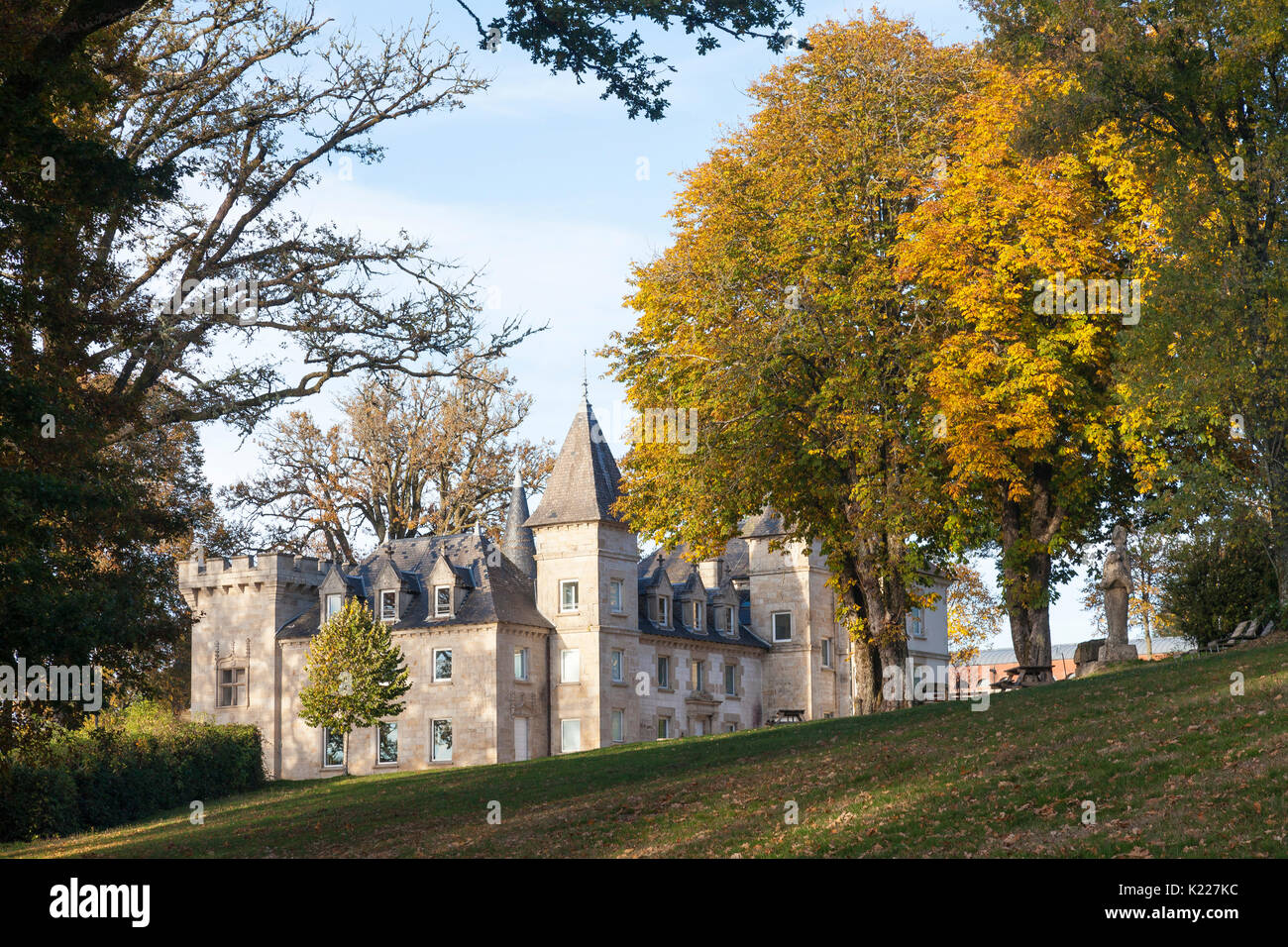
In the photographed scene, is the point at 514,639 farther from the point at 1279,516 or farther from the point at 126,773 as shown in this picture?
the point at 1279,516

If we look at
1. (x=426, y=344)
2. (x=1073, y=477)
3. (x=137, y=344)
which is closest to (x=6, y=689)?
(x=137, y=344)

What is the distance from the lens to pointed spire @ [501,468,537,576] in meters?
58.4

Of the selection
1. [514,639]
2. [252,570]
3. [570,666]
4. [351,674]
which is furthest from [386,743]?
[252,570]

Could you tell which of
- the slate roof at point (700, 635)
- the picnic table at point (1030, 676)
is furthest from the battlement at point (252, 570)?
the picnic table at point (1030, 676)

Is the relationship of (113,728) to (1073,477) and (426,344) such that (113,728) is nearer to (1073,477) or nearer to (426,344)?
(426,344)

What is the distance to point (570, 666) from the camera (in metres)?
54.8

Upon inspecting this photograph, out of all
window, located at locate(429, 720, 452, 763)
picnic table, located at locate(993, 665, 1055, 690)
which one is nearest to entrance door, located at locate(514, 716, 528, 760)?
window, located at locate(429, 720, 452, 763)

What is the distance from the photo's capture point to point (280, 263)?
26906 millimetres

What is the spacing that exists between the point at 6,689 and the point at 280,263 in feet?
34.9

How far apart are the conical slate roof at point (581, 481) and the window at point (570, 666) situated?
5.28 m

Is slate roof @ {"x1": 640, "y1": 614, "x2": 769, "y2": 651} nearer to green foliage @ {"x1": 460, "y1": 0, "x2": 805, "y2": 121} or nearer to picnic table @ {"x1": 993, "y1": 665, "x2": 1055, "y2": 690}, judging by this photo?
picnic table @ {"x1": 993, "y1": 665, "x2": 1055, "y2": 690}

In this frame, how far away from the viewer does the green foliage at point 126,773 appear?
35.7m

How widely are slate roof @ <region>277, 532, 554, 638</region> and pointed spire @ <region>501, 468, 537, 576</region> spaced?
55 cm

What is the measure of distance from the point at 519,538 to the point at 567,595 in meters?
4.84
